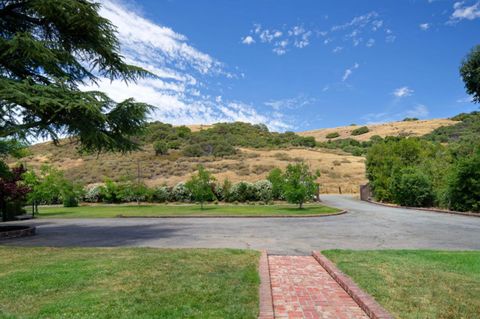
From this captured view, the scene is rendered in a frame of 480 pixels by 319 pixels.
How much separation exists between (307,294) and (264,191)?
961 inches

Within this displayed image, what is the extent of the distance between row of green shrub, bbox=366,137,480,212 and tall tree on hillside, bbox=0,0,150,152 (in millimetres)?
16702

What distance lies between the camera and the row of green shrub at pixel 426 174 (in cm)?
2017

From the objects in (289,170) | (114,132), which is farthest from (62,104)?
(289,170)

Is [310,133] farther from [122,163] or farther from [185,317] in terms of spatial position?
Answer: [185,317]

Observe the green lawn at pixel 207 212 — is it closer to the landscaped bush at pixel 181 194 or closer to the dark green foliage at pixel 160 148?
the landscaped bush at pixel 181 194

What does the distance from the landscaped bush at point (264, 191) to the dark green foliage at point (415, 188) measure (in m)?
9.28

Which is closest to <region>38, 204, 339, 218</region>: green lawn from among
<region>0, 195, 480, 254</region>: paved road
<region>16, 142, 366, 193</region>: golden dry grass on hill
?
<region>0, 195, 480, 254</region>: paved road

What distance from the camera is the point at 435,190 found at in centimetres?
2431

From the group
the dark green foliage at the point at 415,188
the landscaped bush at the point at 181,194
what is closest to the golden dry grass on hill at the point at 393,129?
the dark green foliage at the point at 415,188

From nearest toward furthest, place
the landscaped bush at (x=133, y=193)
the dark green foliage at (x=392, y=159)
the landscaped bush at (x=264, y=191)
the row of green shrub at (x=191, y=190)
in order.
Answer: the row of green shrub at (x=191, y=190), the dark green foliage at (x=392, y=159), the landscaped bush at (x=264, y=191), the landscaped bush at (x=133, y=193)

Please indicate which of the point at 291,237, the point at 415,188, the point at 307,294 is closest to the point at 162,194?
the point at 415,188

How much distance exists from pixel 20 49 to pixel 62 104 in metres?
2.37

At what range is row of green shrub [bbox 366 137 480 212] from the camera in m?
20.2

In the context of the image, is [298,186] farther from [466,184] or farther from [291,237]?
[291,237]
